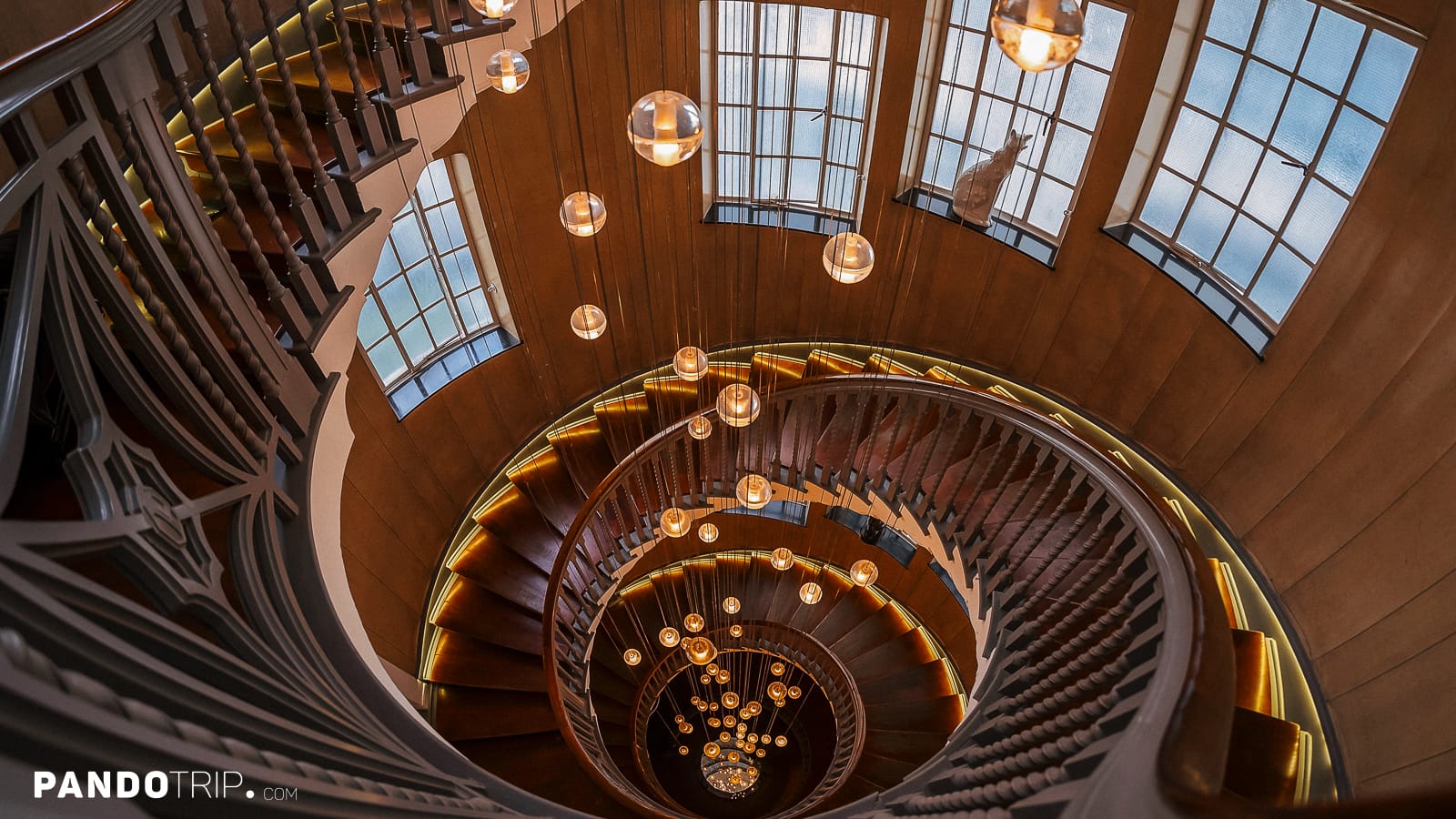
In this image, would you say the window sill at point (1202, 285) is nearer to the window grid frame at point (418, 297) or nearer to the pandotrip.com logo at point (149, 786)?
the window grid frame at point (418, 297)

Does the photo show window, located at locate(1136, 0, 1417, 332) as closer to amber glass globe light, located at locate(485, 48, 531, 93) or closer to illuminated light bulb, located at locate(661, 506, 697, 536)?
illuminated light bulb, located at locate(661, 506, 697, 536)

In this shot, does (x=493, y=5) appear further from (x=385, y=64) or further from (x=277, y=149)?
(x=385, y=64)

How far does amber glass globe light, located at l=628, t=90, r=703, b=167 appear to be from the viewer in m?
2.34

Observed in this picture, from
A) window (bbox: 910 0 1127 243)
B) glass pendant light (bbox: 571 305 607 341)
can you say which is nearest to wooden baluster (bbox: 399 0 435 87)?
glass pendant light (bbox: 571 305 607 341)

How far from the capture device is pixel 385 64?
3828 mm

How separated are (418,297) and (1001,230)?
212 inches

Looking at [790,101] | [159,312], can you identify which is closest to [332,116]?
[159,312]

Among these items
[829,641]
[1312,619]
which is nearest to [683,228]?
[829,641]

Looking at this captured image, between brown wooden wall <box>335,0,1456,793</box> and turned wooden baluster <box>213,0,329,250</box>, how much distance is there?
10.7 ft

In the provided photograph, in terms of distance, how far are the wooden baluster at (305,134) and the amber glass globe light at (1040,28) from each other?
2.55 metres

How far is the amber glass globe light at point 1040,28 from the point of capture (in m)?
1.79

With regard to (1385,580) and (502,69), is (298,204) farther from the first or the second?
(1385,580)

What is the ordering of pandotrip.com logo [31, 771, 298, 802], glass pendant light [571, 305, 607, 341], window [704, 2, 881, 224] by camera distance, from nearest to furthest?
pandotrip.com logo [31, 771, 298, 802]
glass pendant light [571, 305, 607, 341]
window [704, 2, 881, 224]

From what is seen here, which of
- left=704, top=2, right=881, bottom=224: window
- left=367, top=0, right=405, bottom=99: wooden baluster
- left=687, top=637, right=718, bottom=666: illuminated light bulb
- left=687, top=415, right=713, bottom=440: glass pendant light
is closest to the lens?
left=367, top=0, right=405, bottom=99: wooden baluster
